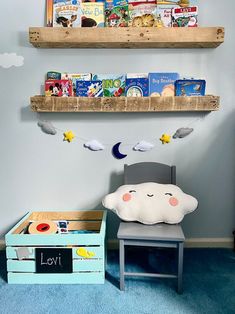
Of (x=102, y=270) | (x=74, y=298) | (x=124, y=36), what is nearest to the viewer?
(x=74, y=298)

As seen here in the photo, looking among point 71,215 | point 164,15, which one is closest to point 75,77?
point 164,15

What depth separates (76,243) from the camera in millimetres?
1688

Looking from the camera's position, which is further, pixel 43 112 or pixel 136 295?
pixel 43 112

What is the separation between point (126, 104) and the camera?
192 cm

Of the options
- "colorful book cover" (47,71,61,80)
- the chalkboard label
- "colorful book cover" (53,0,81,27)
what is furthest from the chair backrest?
"colorful book cover" (53,0,81,27)

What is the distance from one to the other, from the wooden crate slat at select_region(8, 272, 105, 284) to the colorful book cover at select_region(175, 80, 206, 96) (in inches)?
46.9

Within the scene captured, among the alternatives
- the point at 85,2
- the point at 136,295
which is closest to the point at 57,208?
the point at 136,295

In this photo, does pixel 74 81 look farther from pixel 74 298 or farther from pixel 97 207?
pixel 74 298

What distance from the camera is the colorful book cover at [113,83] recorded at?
6.46 feet

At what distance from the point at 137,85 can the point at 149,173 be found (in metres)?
0.57

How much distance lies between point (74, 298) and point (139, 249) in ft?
2.10

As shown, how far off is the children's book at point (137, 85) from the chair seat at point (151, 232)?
0.81 m

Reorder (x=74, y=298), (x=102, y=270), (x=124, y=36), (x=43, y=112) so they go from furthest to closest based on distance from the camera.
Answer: (x=43, y=112) < (x=124, y=36) < (x=102, y=270) < (x=74, y=298)

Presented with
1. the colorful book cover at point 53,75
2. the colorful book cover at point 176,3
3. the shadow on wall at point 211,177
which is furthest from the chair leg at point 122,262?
the colorful book cover at point 176,3
